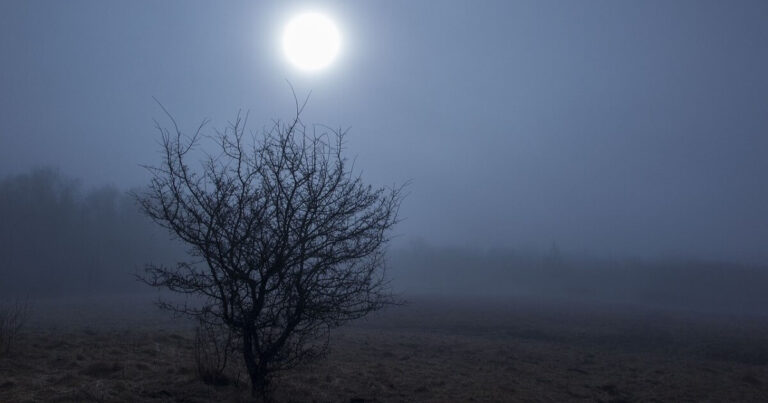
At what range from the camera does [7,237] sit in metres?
68.2

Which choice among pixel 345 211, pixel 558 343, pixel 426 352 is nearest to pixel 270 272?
pixel 345 211

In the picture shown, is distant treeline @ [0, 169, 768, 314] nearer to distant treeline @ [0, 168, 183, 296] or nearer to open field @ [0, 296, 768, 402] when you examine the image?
distant treeline @ [0, 168, 183, 296]

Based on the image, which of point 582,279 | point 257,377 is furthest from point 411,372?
point 582,279

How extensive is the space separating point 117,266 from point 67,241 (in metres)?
7.83

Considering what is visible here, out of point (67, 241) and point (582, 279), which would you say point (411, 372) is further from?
point (582, 279)

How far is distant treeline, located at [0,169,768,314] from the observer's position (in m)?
69.2

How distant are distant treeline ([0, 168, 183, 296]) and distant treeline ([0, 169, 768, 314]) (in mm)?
120

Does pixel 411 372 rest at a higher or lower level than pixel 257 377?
lower

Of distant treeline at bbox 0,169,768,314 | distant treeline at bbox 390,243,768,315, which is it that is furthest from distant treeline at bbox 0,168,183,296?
distant treeline at bbox 390,243,768,315

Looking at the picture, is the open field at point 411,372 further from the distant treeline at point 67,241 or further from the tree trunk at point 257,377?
the distant treeline at point 67,241

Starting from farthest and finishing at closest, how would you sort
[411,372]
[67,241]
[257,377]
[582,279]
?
[582,279]
[67,241]
[411,372]
[257,377]

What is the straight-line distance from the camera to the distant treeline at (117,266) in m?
69.2

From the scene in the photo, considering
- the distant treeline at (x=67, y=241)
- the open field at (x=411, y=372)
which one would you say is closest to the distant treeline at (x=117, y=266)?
the distant treeline at (x=67, y=241)

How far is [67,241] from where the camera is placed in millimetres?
75875
